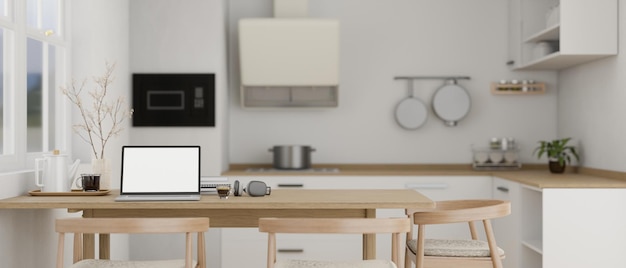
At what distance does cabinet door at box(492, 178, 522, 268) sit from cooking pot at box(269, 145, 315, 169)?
1416 mm

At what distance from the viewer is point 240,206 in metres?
2.93

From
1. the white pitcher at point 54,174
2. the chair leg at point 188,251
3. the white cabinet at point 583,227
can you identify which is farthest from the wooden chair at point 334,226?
the white cabinet at point 583,227

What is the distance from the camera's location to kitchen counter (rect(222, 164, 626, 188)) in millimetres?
4176

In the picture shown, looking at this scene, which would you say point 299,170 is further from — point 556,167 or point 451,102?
point 556,167

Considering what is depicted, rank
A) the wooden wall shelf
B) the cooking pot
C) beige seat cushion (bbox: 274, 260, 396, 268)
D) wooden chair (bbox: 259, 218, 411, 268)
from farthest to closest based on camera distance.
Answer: the wooden wall shelf → the cooking pot → beige seat cushion (bbox: 274, 260, 396, 268) → wooden chair (bbox: 259, 218, 411, 268)

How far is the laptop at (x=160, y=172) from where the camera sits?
10.3 ft

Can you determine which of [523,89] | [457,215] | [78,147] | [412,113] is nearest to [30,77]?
[78,147]

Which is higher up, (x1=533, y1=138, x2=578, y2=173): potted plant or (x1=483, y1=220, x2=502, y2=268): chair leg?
(x1=533, y1=138, x2=578, y2=173): potted plant

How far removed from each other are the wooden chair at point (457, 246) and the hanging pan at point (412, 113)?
2243 mm

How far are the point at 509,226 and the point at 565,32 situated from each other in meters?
1.31

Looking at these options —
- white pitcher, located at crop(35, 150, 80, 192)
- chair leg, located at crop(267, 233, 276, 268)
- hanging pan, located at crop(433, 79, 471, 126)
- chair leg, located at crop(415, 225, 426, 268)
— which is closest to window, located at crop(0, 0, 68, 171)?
white pitcher, located at crop(35, 150, 80, 192)

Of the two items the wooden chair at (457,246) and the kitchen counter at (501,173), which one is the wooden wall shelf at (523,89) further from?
the wooden chair at (457,246)

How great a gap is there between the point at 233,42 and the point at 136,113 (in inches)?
38.9

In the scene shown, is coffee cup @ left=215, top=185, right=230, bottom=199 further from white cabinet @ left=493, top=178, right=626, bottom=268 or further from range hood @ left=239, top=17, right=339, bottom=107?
range hood @ left=239, top=17, right=339, bottom=107
